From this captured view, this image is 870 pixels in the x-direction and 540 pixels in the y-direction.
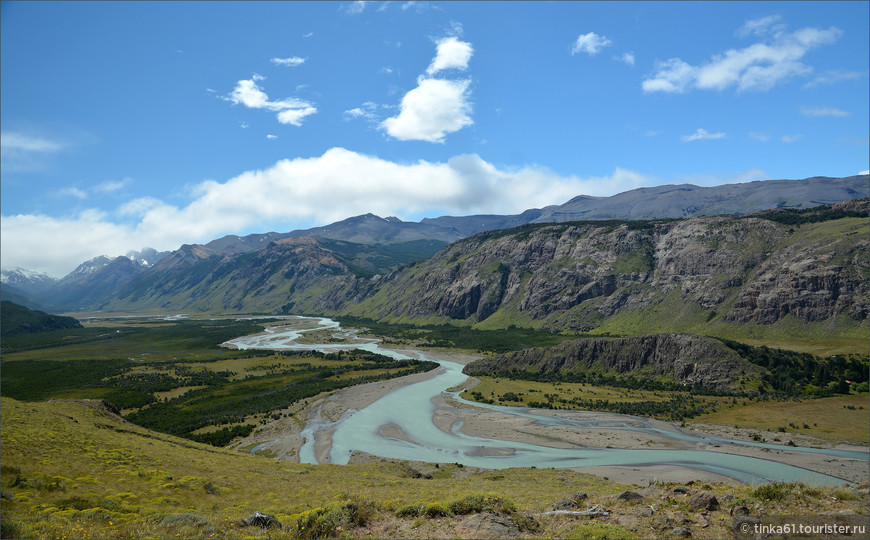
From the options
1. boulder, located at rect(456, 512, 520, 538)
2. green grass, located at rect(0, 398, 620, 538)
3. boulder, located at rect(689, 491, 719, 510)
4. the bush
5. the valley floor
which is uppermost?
boulder, located at rect(689, 491, 719, 510)

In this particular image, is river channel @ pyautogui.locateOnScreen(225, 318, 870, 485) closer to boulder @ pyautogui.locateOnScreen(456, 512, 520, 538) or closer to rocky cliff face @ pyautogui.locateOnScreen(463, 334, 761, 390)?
rocky cliff face @ pyautogui.locateOnScreen(463, 334, 761, 390)

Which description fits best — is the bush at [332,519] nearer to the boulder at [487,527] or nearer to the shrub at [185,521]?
the shrub at [185,521]

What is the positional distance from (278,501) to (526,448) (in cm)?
4752

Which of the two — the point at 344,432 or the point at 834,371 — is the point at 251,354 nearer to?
the point at 344,432

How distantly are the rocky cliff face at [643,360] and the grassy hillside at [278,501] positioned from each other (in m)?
81.9

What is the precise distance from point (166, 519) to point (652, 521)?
2301 centimetres

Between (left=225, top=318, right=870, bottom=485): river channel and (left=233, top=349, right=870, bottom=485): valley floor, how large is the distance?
0.95 meters

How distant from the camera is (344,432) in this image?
254 ft

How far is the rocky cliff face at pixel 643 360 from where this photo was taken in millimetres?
102875

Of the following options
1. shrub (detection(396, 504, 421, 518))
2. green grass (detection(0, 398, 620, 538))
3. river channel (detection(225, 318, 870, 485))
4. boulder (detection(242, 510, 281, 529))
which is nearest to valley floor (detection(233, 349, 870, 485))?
river channel (detection(225, 318, 870, 485))

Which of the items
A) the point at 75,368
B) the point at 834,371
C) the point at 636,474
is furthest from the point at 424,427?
the point at 75,368

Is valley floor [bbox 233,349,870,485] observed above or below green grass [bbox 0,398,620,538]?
below

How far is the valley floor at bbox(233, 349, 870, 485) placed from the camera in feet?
175

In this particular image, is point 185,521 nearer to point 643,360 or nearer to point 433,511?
point 433,511
